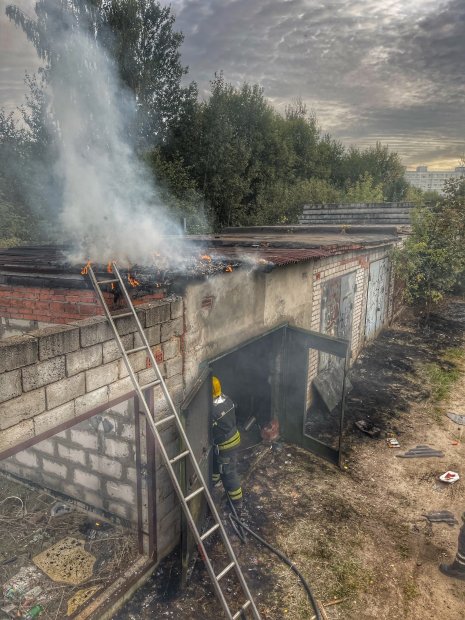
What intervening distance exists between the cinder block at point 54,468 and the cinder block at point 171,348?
2313mm

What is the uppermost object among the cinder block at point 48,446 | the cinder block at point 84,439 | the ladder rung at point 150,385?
the ladder rung at point 150,385

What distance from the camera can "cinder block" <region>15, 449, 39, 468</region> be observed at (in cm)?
553

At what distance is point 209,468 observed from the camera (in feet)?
16.7

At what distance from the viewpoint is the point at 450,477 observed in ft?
20.0

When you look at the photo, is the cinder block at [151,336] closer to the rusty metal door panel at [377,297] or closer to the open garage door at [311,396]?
the open garage door at [311,396]

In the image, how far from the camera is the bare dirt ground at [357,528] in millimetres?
4062

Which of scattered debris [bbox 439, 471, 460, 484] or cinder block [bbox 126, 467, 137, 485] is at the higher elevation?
cinder block [bbox 126, 467, 137, 485]

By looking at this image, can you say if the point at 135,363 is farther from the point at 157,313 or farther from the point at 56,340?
the point at 56,340

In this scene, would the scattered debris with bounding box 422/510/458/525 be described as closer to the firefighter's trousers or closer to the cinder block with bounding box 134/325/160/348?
the firefighter's trousers

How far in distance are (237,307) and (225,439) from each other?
5.66 ft

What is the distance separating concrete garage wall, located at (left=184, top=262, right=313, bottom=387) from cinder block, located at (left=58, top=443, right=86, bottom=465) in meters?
1.69

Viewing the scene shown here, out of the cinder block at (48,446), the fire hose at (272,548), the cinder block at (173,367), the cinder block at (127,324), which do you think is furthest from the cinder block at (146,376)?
the fire hose at (272,548)

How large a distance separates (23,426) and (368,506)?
4632 millimetres

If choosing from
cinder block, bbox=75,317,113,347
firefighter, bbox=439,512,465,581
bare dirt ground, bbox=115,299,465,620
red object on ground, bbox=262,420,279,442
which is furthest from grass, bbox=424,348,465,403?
cinder block, bbox=75,317,113,347
